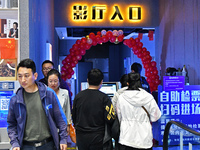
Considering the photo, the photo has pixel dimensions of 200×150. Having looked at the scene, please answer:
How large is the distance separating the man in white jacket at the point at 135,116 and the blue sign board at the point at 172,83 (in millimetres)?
1972

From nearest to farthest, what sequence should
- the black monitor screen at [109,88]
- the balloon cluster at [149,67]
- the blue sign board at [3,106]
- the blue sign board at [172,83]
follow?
the blue sign board at [3,106] < the blue sign board at [172,83] < the black monitor screen at [109,88] < the balloon cluster at [149,67]

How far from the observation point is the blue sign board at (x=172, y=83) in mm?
5355

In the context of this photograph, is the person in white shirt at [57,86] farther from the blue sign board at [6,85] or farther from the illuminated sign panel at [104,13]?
the illuminated sign panel at [104,13]

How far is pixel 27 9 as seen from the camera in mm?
3764

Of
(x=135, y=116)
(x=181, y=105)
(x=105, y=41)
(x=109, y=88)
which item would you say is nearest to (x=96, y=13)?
(x=105, y=41)

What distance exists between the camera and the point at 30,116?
245 cm

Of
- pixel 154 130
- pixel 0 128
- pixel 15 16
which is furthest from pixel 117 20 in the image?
pixel 0 128

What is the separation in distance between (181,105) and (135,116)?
2330 millimetres

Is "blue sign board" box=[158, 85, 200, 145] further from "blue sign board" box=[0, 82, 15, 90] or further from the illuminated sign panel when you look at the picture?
the illuminated sign panel

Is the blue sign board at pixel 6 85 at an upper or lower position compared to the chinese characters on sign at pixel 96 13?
Result: lower

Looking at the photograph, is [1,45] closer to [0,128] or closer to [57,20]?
[0,128]

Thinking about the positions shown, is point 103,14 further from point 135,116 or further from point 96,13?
point 135,116

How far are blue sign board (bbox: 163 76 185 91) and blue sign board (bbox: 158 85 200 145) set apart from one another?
70mm

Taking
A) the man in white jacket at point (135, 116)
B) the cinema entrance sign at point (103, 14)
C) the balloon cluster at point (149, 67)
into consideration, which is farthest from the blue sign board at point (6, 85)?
the balloon cluster at point (149, 67)
